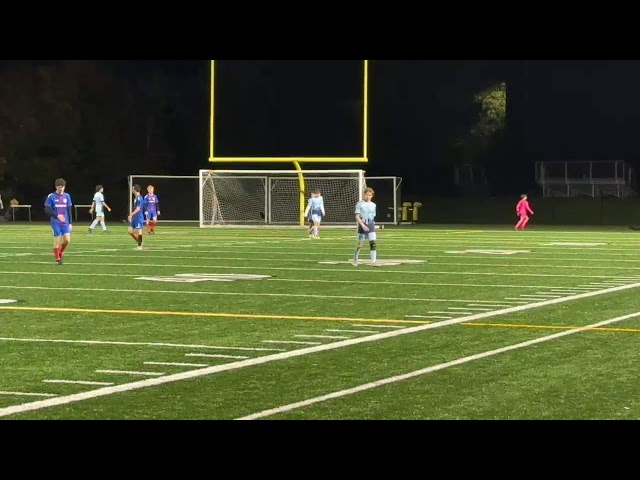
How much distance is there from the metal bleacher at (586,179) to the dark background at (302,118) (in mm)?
365

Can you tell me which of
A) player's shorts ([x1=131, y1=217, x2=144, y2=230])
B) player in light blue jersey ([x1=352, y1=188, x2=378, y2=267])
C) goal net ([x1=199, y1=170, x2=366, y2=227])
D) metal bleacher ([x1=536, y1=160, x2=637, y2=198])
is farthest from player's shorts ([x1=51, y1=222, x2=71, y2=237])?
metal bleacher ([x1=536, y1=160, x2=637, y2=198])

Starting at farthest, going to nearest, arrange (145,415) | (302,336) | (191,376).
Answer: (302,336) → (191,376) → (145,415)

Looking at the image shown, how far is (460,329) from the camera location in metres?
13.0

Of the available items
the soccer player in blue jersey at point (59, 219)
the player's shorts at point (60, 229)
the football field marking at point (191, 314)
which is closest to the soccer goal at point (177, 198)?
the soccer player in blue jersey at point (59, 219)

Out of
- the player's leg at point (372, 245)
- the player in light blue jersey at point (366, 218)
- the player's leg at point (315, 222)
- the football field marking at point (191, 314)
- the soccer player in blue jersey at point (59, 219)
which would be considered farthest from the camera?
the player's leg at point (315, 222)

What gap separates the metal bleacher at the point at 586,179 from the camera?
53938 mm

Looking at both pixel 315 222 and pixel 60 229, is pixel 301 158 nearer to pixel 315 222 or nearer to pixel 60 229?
pixel 315 222

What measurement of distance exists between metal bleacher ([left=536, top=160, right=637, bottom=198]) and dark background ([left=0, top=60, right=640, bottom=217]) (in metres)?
0.37

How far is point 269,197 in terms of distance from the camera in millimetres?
48125

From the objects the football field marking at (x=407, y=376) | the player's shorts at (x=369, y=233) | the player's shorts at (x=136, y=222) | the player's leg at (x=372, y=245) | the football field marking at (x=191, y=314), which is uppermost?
the player's shorts at (x=136, y=222)

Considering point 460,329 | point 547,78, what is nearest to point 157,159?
point 547,78

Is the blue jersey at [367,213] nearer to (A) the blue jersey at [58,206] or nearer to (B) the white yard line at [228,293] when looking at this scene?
(A) the blue jersey at [58,206]
